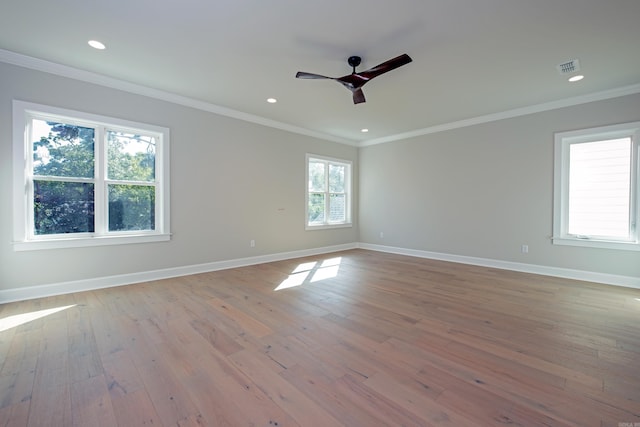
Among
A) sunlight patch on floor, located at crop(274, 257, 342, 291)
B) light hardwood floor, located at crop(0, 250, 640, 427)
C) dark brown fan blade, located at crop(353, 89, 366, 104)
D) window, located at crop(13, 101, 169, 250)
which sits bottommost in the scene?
light hardwood floor, located at crop(0, 250, 640, 427)

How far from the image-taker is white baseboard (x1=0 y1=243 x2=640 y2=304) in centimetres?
333

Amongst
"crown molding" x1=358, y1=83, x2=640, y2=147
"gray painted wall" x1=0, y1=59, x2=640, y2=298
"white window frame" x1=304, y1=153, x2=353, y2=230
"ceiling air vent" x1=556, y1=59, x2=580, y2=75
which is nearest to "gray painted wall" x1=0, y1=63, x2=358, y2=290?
"gray painted wall" x1=0, y1=59, x2=640, y2=298

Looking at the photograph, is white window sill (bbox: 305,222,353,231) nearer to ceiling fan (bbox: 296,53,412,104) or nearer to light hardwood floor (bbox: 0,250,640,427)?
light hardwood floor (bbox: 0,250,640,427)

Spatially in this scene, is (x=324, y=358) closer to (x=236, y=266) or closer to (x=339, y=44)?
(x=339, y=44)

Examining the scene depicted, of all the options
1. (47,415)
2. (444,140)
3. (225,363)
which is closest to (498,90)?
(444,140)

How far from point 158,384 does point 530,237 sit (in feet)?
18.2

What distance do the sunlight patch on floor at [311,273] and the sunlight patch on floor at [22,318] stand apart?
2384 mm

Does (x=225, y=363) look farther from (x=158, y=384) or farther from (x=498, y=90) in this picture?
(x=498, y=90)

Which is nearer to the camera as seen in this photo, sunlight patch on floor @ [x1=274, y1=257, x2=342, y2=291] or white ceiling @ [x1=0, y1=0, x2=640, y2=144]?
white ceiling @ [x1=0, y1=0, x2=640, y2=144]

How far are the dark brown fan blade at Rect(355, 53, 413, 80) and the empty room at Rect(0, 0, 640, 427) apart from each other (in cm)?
5

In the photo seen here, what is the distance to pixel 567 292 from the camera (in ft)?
11.9

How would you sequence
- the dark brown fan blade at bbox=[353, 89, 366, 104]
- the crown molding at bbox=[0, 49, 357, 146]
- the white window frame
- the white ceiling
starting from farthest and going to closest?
the white window frame
the dark brown fan blade at bbox=[353, 89, 366, 104]
the crown molding at bbox=[0, 49, 357, 146]
the white ceiling

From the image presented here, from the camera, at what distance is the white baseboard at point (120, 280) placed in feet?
10.6

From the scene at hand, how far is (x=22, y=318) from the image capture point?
2.74m
